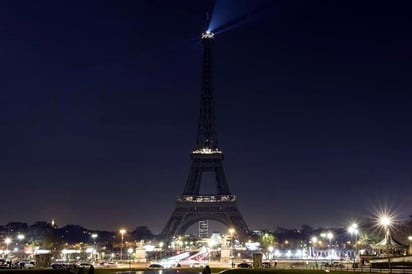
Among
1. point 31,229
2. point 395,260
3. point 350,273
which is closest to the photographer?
point 350,273

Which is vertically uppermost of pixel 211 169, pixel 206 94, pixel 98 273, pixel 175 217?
pixel 206 94

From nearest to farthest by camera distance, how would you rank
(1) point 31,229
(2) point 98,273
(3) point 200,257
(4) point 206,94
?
(2) point 98,273
(3) point 200,257
(4) point 206,94
(1) point 31,229

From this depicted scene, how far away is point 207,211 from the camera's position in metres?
134

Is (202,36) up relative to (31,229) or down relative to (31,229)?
up

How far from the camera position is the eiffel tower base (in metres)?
132

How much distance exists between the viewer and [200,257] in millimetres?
91812

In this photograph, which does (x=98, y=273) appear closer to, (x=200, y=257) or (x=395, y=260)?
(x=395, y=260)

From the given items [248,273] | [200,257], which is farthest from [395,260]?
[200,257]

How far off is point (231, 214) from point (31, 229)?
9900cm

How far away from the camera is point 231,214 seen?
133 m

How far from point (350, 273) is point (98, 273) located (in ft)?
72.4

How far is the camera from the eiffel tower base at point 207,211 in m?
132

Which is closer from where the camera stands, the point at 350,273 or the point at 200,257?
the point at 350,273

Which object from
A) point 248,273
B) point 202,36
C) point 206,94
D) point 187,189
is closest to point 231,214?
point 187,189
